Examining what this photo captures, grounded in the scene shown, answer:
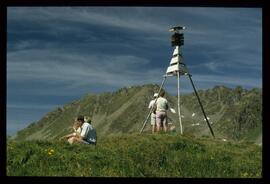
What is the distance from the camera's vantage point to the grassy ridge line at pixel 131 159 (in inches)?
484

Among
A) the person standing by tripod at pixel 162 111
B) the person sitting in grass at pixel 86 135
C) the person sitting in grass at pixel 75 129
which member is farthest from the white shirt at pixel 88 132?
the person standing by tripod at pixel 162 111

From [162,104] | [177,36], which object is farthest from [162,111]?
[177,36]

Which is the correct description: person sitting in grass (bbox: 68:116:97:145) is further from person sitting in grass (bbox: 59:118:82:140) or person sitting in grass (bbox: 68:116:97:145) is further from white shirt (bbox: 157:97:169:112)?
white shirt (bbox: 157:97:169:112)

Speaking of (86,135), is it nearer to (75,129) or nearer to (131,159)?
(75,129)

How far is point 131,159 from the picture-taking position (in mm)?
12727

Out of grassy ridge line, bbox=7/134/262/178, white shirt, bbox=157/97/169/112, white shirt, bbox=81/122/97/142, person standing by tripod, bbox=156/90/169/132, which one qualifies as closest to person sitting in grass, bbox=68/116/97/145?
white shirt, bbox=81/122/97/142

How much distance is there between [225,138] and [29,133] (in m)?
4.90

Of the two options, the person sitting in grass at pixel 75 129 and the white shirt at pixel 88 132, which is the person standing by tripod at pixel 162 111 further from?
the person sitting in grass at pixel 75 129

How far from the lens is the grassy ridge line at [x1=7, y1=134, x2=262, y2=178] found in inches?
484
